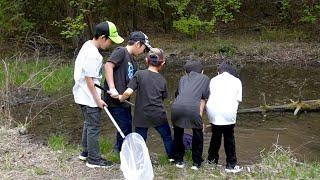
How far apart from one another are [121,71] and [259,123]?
14.4 ft

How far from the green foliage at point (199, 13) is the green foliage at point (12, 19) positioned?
5.81 meters

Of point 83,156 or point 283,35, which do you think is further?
point 283,35

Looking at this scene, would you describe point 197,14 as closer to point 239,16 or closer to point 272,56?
point 239,16

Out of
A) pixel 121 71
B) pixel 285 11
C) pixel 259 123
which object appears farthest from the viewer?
pixel 285 11

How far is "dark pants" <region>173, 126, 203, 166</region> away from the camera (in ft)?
22.1

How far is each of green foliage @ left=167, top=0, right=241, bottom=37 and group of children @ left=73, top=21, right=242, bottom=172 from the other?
45.5 feet

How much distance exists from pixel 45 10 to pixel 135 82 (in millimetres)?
16534

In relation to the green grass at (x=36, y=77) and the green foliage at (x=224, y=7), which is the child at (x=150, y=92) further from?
the green foliage at (x=224, y=7)

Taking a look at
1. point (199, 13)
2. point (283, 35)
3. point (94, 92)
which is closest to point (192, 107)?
point (94, 92)

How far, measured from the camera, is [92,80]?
6.40 metres

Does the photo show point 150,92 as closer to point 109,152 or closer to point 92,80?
point 92,80

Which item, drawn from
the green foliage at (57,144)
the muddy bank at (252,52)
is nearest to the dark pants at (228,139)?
the green foliage at (57,144)

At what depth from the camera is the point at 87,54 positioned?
635 centimetres

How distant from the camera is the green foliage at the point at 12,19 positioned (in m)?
19.3
